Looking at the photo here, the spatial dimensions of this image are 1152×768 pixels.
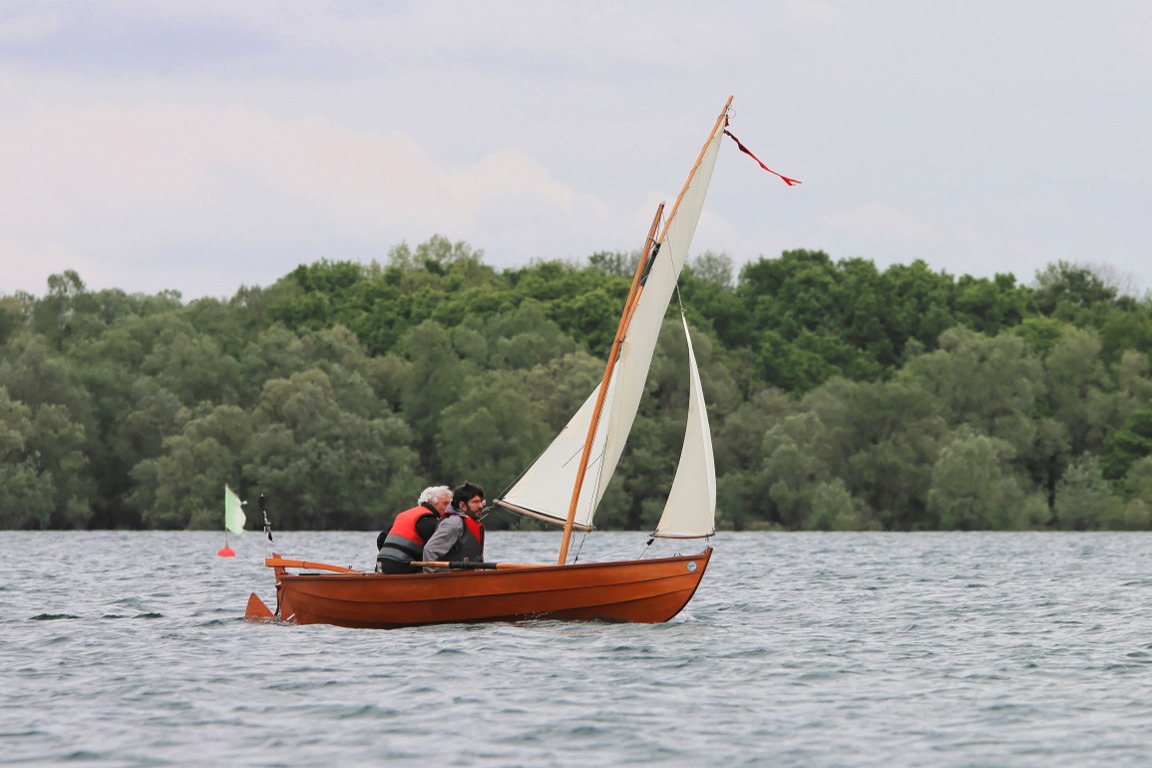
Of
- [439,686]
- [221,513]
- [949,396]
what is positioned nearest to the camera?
[439,686]

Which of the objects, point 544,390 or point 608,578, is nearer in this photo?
point 608,578

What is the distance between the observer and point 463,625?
24141 mm

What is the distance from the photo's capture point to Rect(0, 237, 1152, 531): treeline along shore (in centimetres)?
9025

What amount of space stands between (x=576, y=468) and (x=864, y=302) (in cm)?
9233

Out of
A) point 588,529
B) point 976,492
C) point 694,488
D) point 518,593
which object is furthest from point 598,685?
point 976,492

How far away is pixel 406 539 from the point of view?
2406cm

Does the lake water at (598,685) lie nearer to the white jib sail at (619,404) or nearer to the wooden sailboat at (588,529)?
the wooden sailboat at (588,529)

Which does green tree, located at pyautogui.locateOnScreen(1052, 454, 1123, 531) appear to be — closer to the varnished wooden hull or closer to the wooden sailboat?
the wooden sailboat

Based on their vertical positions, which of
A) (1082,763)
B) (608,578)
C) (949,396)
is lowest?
(1082,763)

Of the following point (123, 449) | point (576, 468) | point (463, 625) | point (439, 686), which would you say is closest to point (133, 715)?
point (439, 686)

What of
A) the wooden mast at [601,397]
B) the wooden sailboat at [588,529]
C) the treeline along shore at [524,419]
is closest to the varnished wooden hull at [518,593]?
the wooden sailboat at [588,529]

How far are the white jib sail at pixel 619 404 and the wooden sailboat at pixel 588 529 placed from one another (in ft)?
0.05

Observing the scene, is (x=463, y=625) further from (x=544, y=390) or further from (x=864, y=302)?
(x=864, y=302)

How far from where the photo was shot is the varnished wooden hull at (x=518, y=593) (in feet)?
76.8
